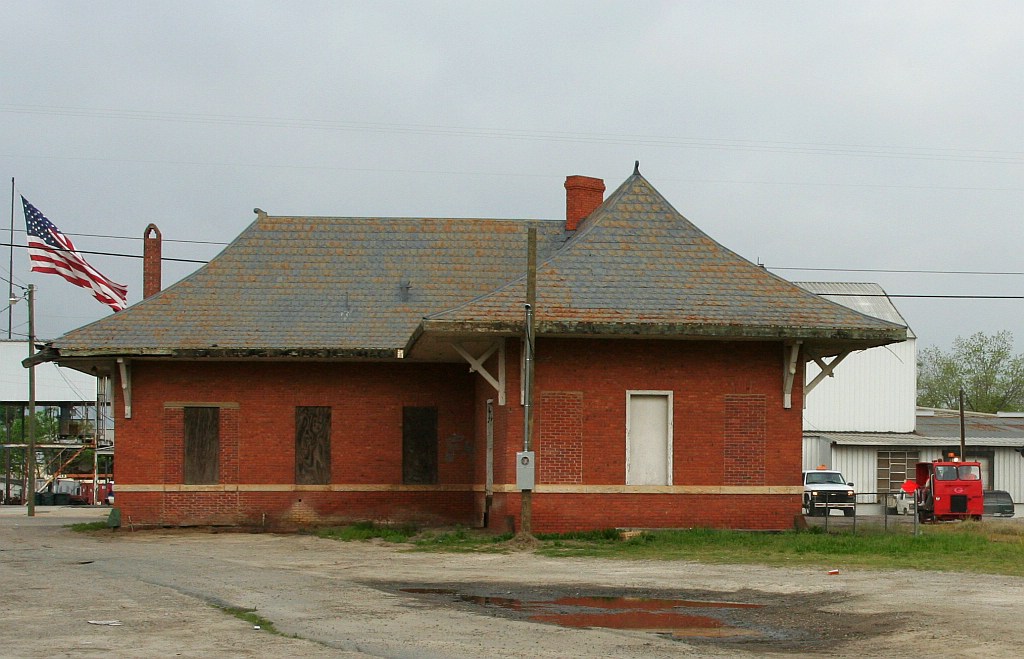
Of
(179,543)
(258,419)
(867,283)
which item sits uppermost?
(867,283)

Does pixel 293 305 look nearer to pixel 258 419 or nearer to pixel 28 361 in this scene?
pixel 258 419

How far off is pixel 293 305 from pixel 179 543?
20.3ft

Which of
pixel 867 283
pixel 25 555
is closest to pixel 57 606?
pixel 25 555

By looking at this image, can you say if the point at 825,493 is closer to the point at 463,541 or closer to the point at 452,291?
the point at 452,291

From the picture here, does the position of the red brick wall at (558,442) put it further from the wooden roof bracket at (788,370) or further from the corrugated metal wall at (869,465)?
the corrugated metal wall at (869,465)

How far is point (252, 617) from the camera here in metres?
12.5

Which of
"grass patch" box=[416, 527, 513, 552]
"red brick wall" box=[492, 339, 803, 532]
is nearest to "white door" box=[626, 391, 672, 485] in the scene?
"red brick wall" box=[492, 339, 803, 532]

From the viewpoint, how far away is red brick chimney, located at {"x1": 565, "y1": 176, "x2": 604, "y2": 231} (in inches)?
1190

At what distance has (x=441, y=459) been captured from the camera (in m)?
27.9

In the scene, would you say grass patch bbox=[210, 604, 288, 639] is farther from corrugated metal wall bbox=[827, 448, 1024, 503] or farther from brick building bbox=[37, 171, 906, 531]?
corrugated metal wall bbox=[827, 448, 1024, 503]

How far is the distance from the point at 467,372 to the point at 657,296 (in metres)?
6.51

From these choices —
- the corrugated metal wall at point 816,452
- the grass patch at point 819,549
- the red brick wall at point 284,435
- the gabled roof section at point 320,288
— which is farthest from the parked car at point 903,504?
the grass patch at point 819,549

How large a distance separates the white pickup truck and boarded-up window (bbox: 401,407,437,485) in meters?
12.8

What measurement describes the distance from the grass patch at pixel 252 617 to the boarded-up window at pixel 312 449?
14.0 meters
